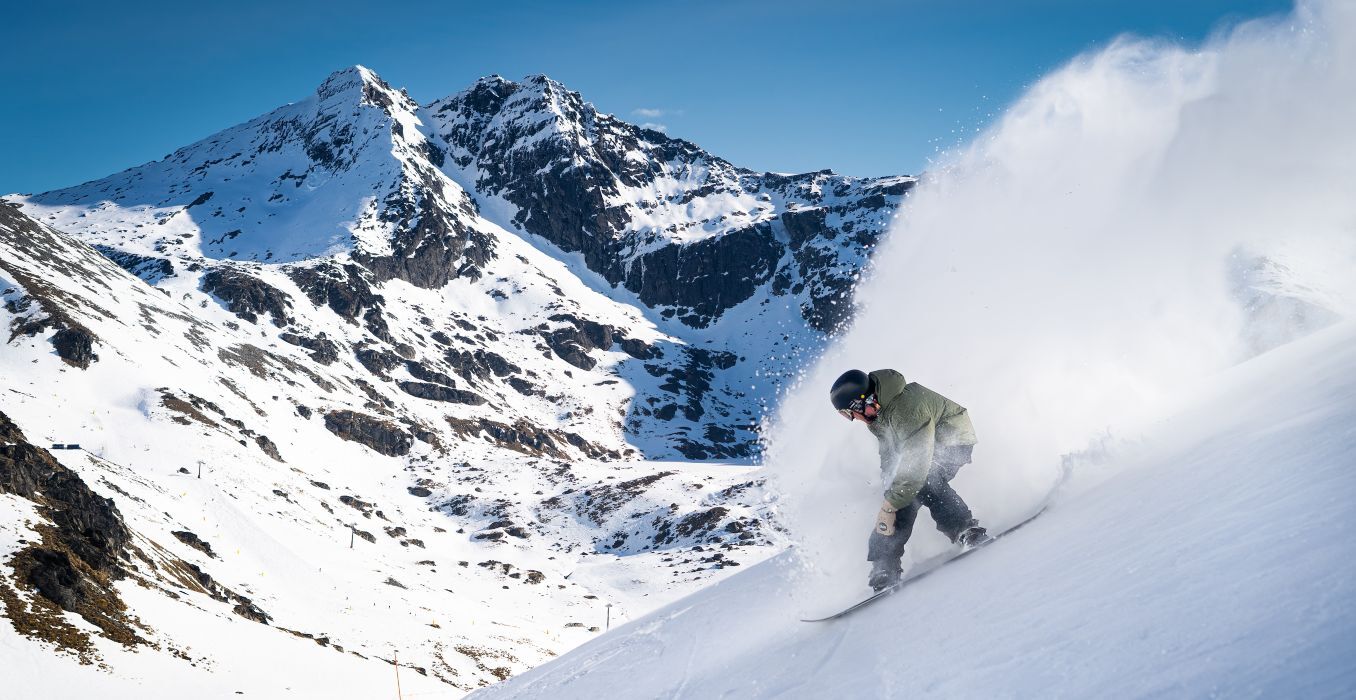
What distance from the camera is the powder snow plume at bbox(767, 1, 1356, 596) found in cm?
936

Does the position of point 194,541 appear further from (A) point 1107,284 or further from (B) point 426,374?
(B) point 426,374

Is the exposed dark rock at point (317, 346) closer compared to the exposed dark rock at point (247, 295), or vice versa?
the exposed dark rock at point (317, 346)

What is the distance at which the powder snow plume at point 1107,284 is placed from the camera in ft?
30.7

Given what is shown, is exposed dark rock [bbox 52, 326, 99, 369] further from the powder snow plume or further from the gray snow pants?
the gray snow pants

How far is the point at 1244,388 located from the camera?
8.12 m

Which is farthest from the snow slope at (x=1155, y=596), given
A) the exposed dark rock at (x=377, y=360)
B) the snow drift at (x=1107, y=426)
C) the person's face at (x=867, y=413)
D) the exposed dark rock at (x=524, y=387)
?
the exposed dark rock at (x=524, y=387)

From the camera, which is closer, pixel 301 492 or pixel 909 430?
pixel 909 430

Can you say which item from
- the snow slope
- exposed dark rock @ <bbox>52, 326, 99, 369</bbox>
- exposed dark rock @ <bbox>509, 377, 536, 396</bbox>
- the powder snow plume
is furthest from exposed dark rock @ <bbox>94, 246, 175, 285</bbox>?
the snow slope

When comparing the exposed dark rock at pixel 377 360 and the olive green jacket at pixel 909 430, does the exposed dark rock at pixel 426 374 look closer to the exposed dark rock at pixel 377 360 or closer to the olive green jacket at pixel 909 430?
the exposed dark rock at pixel 377 360

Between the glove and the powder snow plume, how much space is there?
1.12 metres

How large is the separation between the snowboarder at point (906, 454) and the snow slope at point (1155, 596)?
549 millimetres

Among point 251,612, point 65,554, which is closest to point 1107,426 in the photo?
point 65,554

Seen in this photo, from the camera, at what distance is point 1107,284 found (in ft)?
41.2

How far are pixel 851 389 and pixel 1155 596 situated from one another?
345 cm
